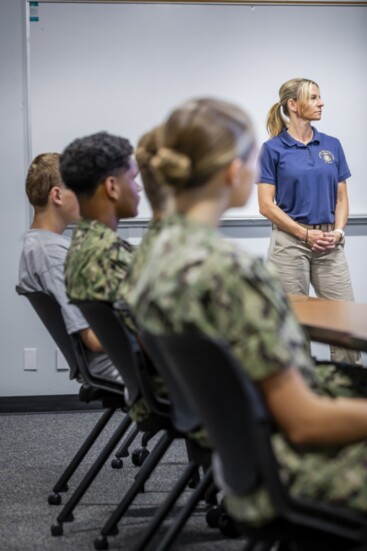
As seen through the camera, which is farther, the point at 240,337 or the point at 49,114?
the point at 49,114

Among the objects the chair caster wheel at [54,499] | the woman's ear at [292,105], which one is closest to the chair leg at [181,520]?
the chair caster wheel at [54,499]

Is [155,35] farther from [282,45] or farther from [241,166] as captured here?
[241,166]

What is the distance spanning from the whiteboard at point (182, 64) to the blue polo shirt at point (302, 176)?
598mm

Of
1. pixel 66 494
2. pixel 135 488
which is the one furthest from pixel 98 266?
pixel 66 494

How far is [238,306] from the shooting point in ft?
4.54

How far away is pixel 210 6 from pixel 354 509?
429 cm

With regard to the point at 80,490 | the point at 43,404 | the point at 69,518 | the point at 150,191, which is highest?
the point at 150,191

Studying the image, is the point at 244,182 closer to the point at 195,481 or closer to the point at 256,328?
the point at 256,328

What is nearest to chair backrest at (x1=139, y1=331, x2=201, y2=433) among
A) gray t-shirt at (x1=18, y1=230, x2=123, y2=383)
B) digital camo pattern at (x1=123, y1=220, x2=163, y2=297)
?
digital camo pattern at (x1=123, y1=220, x2=163, y2=297)

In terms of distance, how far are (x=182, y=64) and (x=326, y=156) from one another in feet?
Result: 3.71

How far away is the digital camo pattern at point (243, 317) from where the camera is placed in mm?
1383

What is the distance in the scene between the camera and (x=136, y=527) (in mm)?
3016

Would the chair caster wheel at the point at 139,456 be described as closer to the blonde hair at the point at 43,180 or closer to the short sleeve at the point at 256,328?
the blonde hair at the point at 43,180

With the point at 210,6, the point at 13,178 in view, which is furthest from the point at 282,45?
the point at 13,178
